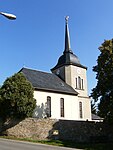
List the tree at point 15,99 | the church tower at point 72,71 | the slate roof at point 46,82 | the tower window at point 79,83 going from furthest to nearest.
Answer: the tower window at point 79,83 → the church tower at point 72,71 → the slate roof at point 46,82 → the tree at point 15,99

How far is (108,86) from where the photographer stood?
99.3 feet

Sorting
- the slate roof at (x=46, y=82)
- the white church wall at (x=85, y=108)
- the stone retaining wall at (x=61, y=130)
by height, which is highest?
the slate roof at (x=46, y=82)

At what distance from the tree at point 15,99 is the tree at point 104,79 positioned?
8074 mm

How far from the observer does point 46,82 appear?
3903 centimetres

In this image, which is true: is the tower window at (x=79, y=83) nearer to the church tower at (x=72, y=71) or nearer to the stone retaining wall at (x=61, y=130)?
the church tower at (x=72, y=71)

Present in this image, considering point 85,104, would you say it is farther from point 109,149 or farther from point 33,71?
point 109,149

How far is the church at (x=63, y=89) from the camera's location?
3656 centimetres

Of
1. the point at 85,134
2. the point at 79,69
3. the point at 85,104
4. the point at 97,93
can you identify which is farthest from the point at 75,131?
the point at 79,69

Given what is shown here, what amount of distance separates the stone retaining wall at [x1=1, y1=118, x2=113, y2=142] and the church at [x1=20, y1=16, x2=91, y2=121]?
4.70m

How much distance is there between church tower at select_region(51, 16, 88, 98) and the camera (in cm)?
4331

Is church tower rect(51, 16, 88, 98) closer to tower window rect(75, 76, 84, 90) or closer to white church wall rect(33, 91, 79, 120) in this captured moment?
tower window rect(75, 76, 84, 90)

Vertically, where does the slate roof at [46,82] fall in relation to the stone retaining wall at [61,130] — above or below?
above

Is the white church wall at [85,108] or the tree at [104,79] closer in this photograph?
the tree at [104,79]

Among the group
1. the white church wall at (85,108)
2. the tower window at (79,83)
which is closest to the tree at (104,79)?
the white church wall at (85,108)
